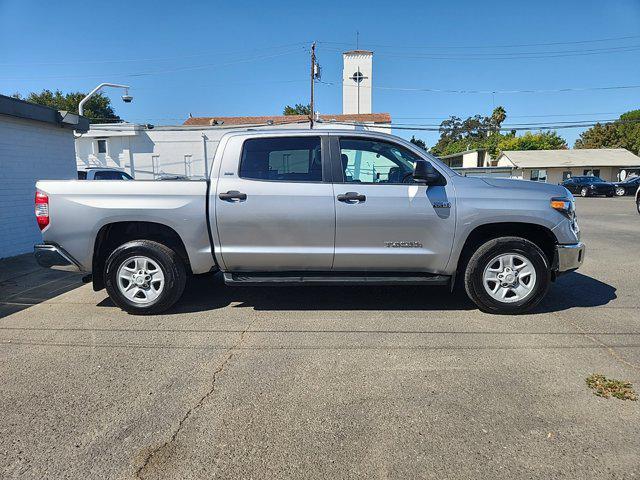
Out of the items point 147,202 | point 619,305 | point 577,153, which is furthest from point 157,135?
point 577,153

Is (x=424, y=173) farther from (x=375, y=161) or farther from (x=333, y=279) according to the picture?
(x=333, y=279)

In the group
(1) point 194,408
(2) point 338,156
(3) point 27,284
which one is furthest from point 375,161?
(3) point 27,284

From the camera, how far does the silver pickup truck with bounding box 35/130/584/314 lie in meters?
4.50

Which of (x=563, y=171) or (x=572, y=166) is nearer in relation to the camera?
(x=572, y=166)

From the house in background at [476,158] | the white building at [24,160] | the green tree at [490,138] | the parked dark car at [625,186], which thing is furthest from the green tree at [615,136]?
the white building at [24,160]

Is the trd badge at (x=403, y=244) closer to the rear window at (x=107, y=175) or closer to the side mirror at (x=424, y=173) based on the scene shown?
the side mirror at (x=424, y=173)

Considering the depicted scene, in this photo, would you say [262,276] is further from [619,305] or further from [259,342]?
[619,305]

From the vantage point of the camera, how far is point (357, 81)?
4731 centimetres

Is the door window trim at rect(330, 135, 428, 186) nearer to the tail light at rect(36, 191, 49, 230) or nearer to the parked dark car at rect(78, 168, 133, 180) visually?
the tail light at rect(36, 191, 49, 230)

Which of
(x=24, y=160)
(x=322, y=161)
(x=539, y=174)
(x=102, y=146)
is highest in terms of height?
(x=102, y=146)

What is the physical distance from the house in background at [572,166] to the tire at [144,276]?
46150mm

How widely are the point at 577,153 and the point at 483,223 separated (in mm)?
53261

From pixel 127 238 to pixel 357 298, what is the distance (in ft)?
9.21

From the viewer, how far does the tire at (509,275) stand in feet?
15.0
